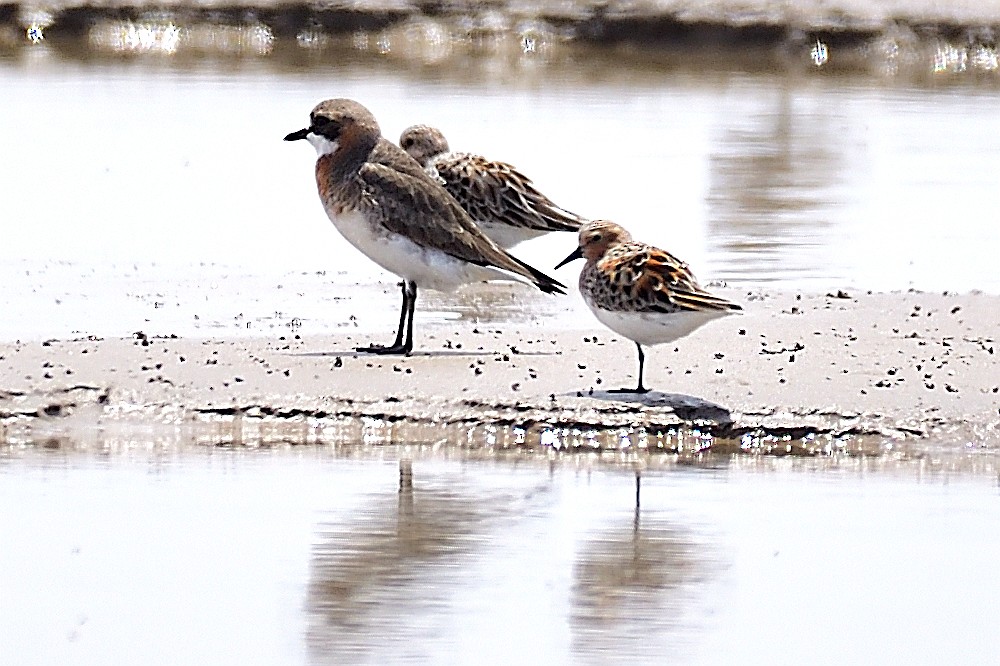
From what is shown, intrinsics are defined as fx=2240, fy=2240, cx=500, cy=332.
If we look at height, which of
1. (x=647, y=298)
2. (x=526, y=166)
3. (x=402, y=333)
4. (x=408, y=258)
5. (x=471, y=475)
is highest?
(x=526, y=166)

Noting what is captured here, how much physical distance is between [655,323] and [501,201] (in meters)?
3.65

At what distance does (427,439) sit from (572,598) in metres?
2.33

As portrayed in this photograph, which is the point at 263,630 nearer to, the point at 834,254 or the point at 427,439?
the point at 427,439

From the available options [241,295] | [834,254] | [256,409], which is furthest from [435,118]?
[256,409]

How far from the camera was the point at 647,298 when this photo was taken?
909 centimetres

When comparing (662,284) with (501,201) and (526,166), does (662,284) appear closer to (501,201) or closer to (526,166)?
(501,201)

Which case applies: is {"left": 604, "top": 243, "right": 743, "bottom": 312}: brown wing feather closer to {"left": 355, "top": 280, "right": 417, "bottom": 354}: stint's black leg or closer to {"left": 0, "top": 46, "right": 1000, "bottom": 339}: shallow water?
{"left": 355, "top": 280, "right": 417, "bottom": 354}: stint's black leg

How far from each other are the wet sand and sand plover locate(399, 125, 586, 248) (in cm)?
212

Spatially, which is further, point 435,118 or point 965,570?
point 435,118

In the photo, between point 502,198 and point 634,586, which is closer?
point 634,586

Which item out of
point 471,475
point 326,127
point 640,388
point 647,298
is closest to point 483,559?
point 471,475

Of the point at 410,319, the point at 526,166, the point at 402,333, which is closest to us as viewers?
the point at 410,319

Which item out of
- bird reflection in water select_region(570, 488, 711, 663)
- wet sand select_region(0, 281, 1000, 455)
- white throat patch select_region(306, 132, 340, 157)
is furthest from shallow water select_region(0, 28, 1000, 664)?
white throat patch select_region(306, 132, 340, 157)

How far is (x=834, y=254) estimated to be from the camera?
14.0 m
